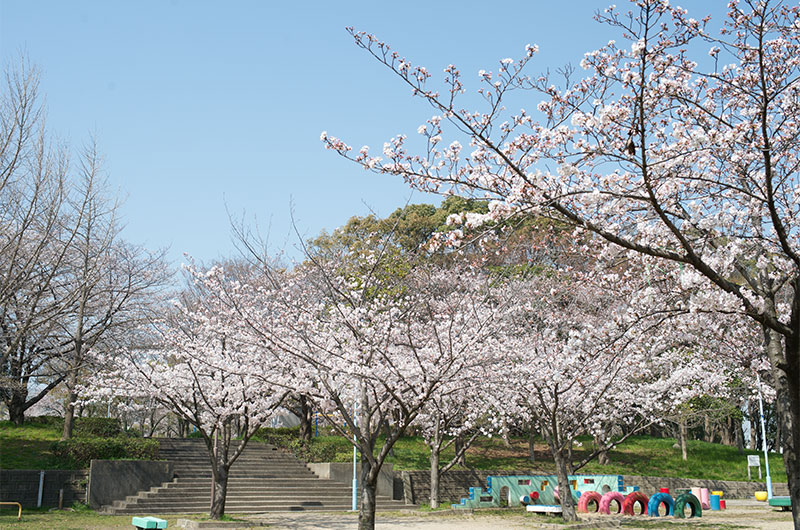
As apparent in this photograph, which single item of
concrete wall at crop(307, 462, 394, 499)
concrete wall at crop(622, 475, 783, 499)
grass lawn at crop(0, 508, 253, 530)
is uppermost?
concrete wall at crop(307, 462, 394, 499)

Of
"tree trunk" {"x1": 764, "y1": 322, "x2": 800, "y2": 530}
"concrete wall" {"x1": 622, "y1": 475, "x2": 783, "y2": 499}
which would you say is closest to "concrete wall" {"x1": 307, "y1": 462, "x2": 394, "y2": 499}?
"concrete wall" {"x1": 622, "y1": 475, "x2": 783, "y2": 499}

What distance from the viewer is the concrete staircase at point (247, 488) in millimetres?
17175

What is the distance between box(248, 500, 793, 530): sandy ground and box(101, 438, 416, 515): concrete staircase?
1.45 meters

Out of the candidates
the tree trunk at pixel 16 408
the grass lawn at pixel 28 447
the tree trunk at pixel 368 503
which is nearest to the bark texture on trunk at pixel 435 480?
the tree trunk at pixel 368 503

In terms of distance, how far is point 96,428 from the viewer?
64.3 ft

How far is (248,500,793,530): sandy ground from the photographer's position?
566 inches

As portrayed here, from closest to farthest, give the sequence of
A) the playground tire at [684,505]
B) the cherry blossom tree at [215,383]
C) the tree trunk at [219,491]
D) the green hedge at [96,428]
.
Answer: the cherry blossom tree at [215,383] → the tree trunk at [219,491] → the playground tire at [684,505] → the green hedge at [96,428]

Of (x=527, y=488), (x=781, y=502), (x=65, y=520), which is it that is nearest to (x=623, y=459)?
(x=527, y=488)

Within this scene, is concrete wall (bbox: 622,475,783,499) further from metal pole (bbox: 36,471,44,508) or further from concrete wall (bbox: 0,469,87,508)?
metal pole (bbox: 36,471,44,508)

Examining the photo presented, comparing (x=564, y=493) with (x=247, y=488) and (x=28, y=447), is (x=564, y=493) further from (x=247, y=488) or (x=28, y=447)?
(x=28, y=447)

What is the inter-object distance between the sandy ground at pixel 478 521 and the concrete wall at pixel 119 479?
3.52 metres

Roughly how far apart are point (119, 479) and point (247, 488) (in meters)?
3.52

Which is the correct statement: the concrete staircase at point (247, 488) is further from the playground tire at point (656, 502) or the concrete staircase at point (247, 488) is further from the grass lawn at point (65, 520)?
the playground tire at point (656, 502)

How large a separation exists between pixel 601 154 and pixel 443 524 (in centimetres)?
1163
